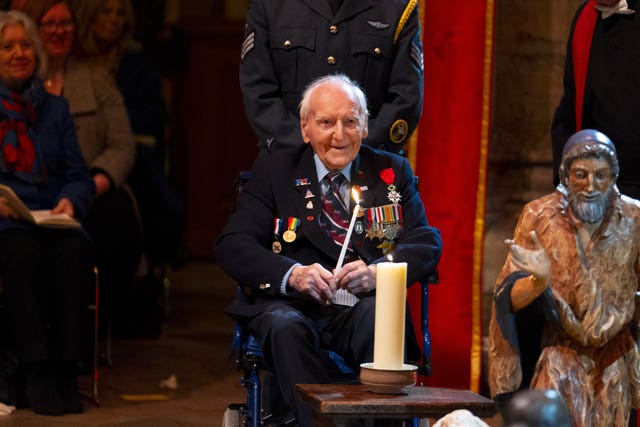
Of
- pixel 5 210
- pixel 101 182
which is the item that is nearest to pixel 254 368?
pixel 5 210

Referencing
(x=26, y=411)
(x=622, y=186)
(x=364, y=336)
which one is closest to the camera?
(x=364, y=336)

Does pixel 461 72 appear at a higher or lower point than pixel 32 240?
higher

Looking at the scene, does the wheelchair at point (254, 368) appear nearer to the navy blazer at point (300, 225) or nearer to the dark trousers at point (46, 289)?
the navy blazer at point (300, 225)

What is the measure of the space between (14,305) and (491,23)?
87.5 inches

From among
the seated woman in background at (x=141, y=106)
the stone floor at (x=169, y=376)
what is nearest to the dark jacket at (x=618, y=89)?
the stone floor at (x=169, y=376)

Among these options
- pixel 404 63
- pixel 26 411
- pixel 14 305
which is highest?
pixel 404 63

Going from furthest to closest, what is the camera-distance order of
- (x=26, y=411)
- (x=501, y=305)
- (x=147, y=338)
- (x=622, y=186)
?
(x=147, y=338)
(x=26, y=411)
(x=622, y=186)
(x=501, y=305)

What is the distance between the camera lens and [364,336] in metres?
4.14

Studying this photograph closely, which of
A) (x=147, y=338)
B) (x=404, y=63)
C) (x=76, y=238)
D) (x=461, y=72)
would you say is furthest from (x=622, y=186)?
(x=147, y=338)

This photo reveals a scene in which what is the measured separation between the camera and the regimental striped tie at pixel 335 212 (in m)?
4.48

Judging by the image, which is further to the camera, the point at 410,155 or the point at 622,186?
the point at 410,155

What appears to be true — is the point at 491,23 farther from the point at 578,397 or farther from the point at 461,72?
the point at 578,397

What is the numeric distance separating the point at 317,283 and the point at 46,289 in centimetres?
204

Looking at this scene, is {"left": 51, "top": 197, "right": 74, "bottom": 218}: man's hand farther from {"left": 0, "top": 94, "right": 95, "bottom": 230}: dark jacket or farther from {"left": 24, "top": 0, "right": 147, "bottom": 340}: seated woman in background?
{"left": 24, "top": 0, "right": 147, "bottom": 340}: seated woman in background
